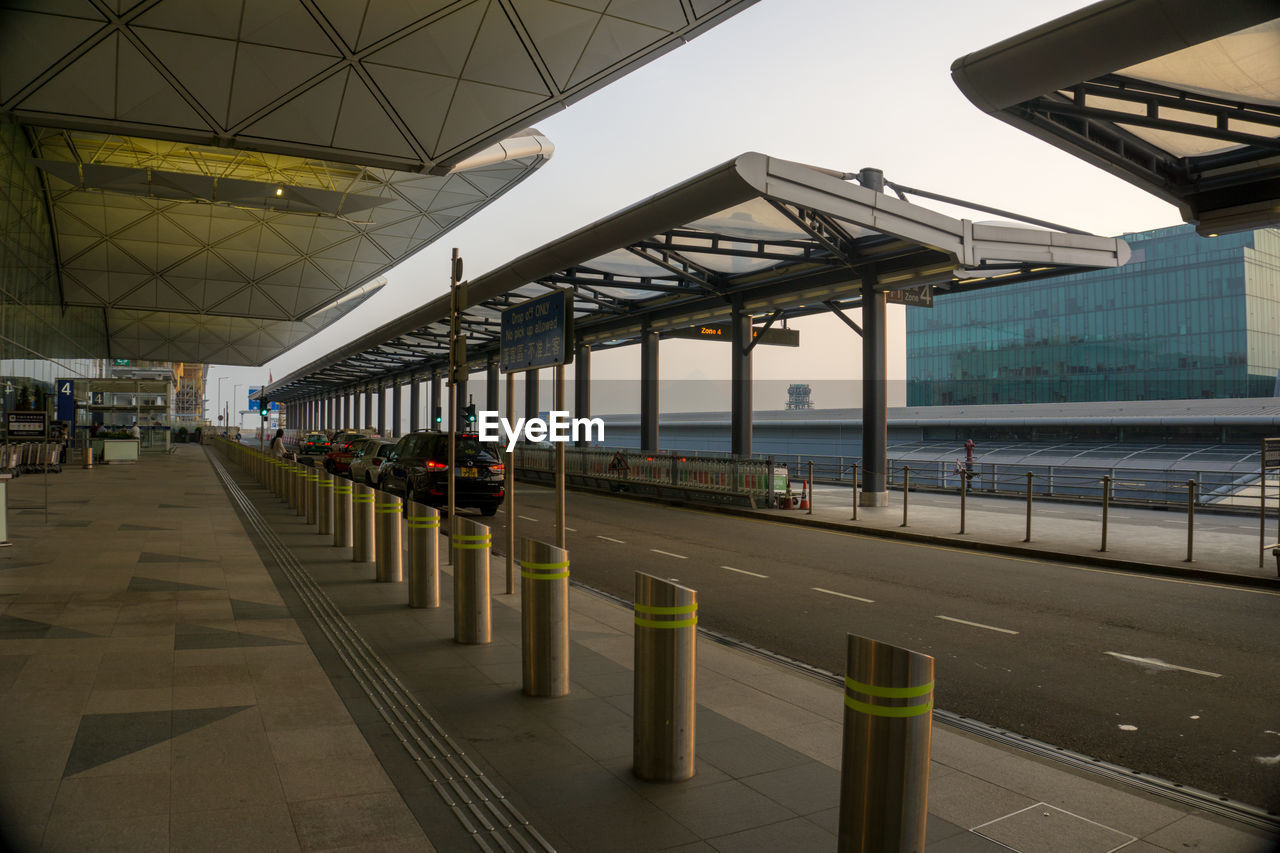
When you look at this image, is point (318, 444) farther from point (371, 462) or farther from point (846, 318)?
point (846, 318)

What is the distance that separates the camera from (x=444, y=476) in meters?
18.9

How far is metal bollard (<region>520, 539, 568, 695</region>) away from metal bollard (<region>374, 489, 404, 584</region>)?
16.7 ft

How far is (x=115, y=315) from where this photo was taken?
71.9m

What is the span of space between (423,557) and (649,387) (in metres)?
23.4

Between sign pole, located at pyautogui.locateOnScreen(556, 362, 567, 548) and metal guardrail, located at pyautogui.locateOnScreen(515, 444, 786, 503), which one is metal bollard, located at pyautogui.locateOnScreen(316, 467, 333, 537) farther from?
metal guardrail, located at pyautogui.locateOnScreen(515, 444, 786, 503)

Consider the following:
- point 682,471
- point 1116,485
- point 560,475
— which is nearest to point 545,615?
point 560,475

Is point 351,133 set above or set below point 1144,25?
above

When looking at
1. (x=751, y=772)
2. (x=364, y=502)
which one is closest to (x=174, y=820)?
(x=751, y=772)

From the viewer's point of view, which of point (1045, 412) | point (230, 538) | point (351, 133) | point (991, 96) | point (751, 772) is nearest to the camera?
point (751, 772)

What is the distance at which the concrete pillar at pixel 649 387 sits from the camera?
1264 inches

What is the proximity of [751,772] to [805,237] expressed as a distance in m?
18.0

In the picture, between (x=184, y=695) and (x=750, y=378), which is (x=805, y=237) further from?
(x=184, y=695)

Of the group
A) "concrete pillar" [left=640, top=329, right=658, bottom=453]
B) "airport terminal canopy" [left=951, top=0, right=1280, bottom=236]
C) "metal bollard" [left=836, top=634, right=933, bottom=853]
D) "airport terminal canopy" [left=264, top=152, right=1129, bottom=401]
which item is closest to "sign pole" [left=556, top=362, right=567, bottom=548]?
"airport terminal canopy" [left=264, top=152, right=1129, bottom=401]

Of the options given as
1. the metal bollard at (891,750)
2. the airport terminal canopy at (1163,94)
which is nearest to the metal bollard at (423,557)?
the metal bollard at (891,750)
